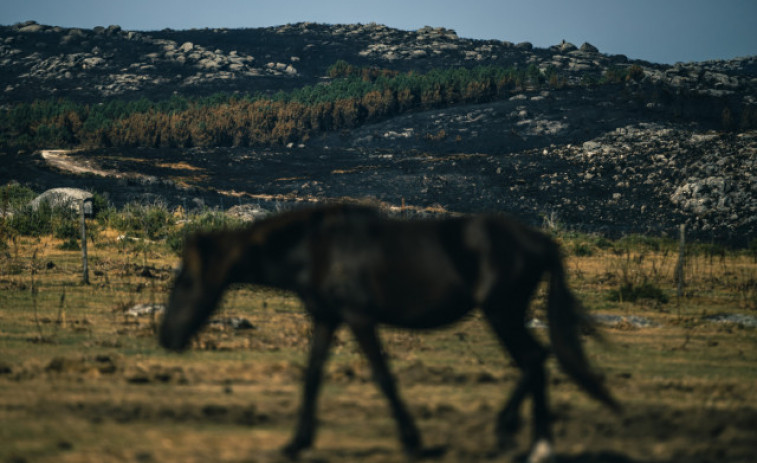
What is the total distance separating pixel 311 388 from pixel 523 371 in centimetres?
182

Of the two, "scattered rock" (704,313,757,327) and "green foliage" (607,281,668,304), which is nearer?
"scattered rock" (704,313,757,327)

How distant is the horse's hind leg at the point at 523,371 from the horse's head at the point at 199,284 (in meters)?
2.28

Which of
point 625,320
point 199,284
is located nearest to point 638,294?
point 625,320

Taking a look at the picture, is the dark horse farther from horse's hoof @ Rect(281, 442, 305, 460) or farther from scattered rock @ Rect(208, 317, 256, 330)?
scattered rock @ Rect(208, 317, 256, 330)

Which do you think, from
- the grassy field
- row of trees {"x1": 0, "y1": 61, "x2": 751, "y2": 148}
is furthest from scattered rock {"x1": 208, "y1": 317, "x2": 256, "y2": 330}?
row of trees {"x1": 0, "y1": 61, "x2": 751, "y2": 148}

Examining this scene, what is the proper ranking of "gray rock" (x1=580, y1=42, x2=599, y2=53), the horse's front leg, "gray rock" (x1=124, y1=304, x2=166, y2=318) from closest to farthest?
the horse's front leg
"gray rock" (x1=124, y1=304, x2=166, y2=318)
"gray rock" (x1=580, y1=42, x2=599, y2=53)

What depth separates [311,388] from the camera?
6.02m

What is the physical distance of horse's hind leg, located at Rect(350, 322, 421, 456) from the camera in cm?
585

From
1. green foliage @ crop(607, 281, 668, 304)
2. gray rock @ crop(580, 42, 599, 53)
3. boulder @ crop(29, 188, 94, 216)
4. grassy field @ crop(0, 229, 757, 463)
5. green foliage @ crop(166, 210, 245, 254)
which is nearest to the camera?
grassy field @ crop(0, 229, 757, 463)

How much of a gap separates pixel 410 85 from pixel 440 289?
11000cm

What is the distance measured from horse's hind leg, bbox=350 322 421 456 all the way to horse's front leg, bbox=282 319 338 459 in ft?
0.93

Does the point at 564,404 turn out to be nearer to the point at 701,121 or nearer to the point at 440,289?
the point at 440,289

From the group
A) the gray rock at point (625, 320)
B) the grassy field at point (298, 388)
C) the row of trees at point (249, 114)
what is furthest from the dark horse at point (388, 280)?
the row of trees at point (249, 114)

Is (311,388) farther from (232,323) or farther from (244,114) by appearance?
(244,114)
